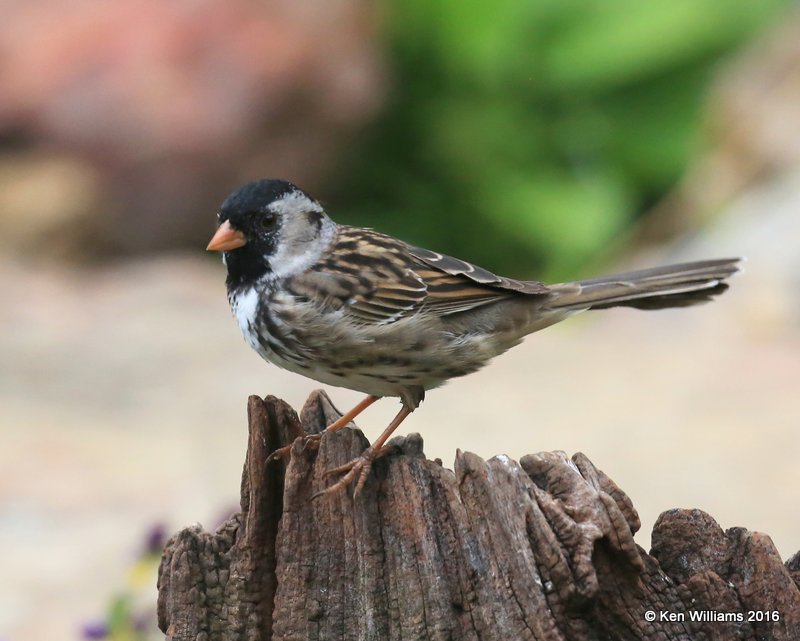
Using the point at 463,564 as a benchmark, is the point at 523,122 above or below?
above

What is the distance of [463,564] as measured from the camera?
370 centimetres

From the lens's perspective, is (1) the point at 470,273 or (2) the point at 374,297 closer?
(2) the point at 374,297

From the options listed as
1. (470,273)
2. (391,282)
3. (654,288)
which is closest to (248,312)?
(391,282)

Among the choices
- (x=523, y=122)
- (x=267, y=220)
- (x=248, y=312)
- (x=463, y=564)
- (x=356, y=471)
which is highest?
(x=523, y=122)

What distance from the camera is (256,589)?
12.8 feet

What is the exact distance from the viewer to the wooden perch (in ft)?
11.8

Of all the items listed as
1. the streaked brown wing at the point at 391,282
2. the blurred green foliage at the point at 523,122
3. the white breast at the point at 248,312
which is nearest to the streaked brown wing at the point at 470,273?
the streaked brown wing at the point at 391,282

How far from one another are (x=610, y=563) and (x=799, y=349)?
6371mm

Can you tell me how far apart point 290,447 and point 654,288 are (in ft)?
6.37

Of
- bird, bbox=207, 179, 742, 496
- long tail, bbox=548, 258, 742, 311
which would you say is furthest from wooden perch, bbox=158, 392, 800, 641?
long tail, bbox=548, 258, 742, 311

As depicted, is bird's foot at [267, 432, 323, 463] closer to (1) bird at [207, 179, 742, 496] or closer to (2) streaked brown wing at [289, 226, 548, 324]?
(1) bird at [207, 179, 742, 496]

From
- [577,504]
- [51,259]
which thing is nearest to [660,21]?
[51,259]

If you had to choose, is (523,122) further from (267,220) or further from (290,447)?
(290,447)

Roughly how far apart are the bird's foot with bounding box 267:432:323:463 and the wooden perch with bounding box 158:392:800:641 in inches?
0.9
